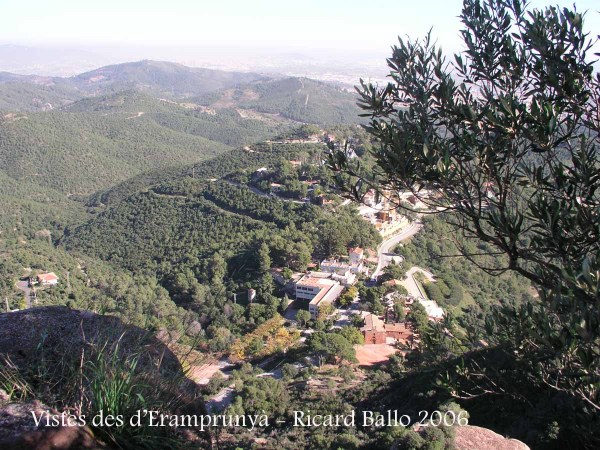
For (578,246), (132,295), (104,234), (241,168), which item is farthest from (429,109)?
(241,168)

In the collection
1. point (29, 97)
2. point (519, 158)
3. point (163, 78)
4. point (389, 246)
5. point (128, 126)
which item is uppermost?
point (163, 78)

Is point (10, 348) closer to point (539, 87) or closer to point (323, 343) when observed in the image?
point (539, 87)

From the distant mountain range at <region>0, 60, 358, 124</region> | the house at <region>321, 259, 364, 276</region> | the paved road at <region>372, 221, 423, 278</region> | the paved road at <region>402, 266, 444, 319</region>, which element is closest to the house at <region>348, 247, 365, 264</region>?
the house at <region>321, 259, 364, 276</region>

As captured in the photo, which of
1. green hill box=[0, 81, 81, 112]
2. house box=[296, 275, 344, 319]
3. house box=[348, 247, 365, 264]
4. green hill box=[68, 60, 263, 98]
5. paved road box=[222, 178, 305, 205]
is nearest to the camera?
house box=[296, 275, 344, 319]

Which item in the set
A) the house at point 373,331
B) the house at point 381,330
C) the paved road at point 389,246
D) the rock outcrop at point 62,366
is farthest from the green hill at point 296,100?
the rock outcrop at point 62,366

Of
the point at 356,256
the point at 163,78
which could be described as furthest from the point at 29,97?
the point at 356,256

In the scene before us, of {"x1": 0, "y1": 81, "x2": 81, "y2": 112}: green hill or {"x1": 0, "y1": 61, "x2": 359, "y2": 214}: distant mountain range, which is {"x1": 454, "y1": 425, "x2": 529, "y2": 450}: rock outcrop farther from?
{"x1": 0, "y1": 81, "x2": 81, "y2": 112}: green hill

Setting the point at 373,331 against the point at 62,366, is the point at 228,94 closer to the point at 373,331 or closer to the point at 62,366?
the point at 373,331
